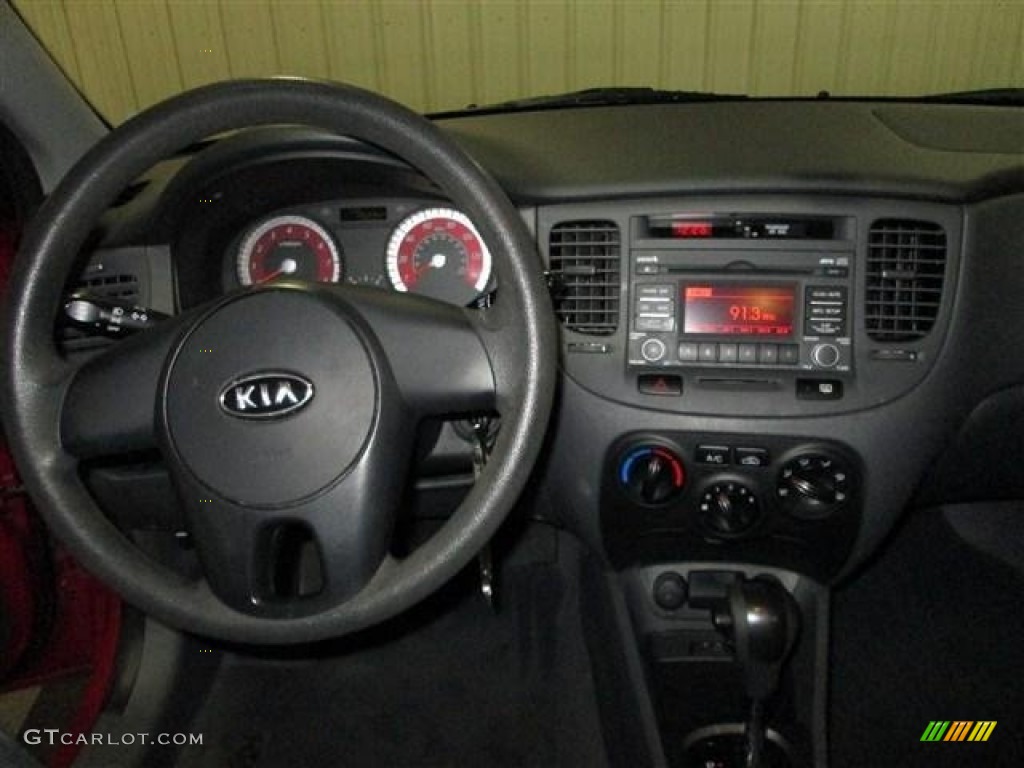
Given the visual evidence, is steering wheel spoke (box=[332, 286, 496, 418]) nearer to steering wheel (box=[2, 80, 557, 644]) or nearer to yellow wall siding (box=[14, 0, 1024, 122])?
steering wheel (box=[2, 80, 557, 644])

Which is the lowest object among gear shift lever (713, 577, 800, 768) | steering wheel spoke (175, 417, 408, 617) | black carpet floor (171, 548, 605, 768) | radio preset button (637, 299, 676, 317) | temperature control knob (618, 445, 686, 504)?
black carpet floor (171, 548, 605, 768)

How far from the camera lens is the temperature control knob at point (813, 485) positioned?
1.24 metres

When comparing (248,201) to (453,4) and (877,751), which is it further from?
(453,4)

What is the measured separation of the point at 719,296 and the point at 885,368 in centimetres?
26

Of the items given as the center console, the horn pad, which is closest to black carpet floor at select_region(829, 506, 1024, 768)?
the center console

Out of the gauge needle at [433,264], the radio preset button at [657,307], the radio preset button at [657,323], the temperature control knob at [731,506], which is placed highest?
the gauge needle at [433,264]

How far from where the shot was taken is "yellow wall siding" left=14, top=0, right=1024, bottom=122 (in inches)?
112

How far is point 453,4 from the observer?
9.36ft

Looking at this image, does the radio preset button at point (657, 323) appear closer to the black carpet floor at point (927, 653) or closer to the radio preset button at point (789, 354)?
the radio preset button at point (789, 354)

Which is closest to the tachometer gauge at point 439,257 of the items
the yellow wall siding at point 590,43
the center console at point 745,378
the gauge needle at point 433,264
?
the gauge needle at point 433,264

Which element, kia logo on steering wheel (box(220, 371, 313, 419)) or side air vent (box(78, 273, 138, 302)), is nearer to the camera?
kia logo on steering wheel (box(220, 371, 313, 419))

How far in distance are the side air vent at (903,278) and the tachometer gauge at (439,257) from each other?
0.54 meters

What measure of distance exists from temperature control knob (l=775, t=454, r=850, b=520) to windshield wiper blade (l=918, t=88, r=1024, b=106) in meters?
0.73

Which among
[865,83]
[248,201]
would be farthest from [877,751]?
[865,83]
